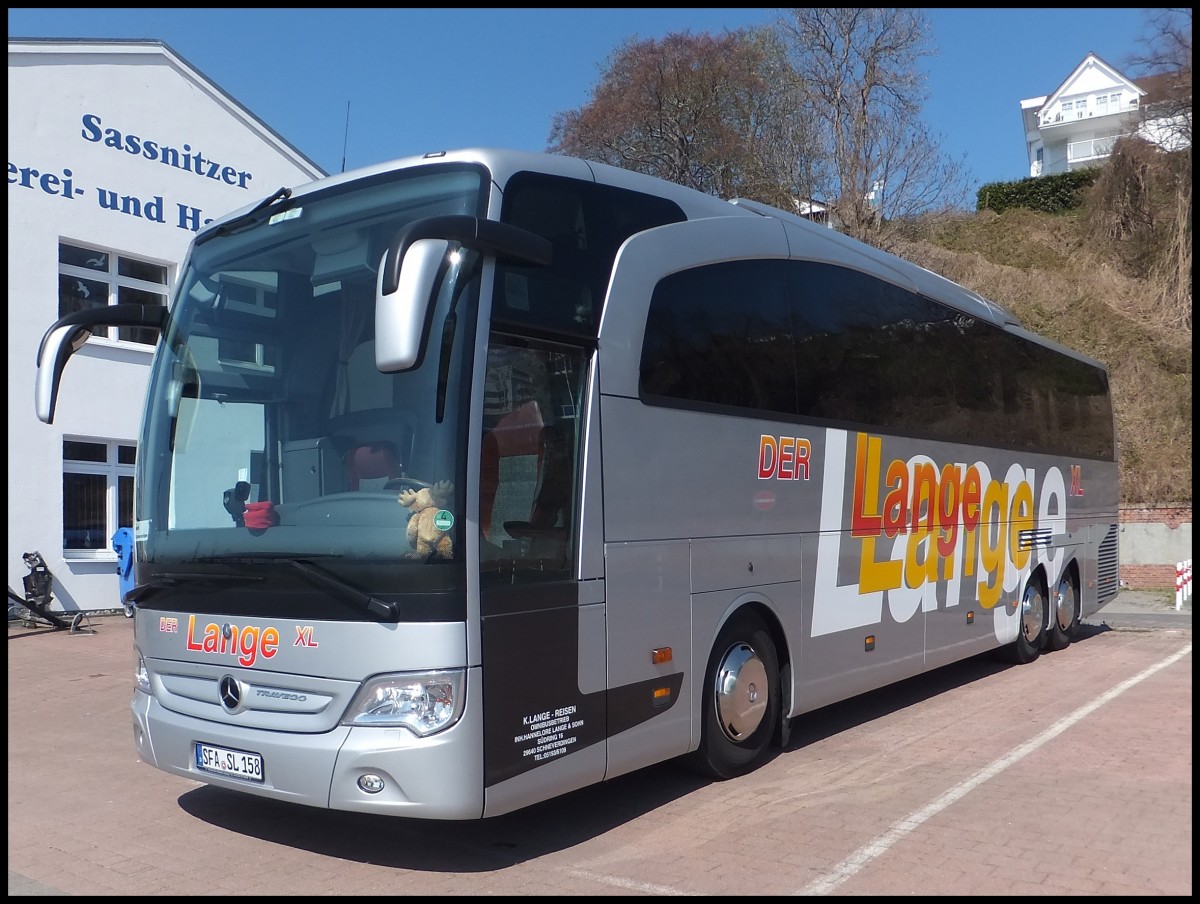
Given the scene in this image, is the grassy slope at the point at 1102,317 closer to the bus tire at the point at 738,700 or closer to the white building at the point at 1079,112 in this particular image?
the bus tire at the point at 738,700

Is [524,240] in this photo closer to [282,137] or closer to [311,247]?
[311,247]

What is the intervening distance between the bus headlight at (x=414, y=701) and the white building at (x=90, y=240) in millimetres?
13323

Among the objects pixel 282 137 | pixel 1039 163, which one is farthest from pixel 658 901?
pixel 1039 163

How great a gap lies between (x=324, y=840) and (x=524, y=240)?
11.4ft

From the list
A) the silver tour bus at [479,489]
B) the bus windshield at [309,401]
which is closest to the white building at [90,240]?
the silver tour bus at [479,489]

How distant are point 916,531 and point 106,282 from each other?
14.4 metres

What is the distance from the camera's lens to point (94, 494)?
17766 millimetres

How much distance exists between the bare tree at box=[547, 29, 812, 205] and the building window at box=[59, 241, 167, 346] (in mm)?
21612

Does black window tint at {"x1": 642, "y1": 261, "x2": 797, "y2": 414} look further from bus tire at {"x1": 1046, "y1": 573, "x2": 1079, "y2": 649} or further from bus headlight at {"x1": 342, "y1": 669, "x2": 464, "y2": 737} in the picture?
bus tire at {"x1": 1046, "y1": 573, "x2": 1079, "y2": 649}

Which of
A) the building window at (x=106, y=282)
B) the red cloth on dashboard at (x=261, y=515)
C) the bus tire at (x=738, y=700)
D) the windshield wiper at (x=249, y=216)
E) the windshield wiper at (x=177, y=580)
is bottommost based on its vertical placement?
the bus tire at (x=738, y=700)

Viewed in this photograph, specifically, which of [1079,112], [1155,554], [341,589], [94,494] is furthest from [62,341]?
[1079,112]

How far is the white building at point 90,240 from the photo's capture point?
16594 millimetres

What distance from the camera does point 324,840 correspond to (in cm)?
607

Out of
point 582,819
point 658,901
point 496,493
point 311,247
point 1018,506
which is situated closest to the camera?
point 658,901
